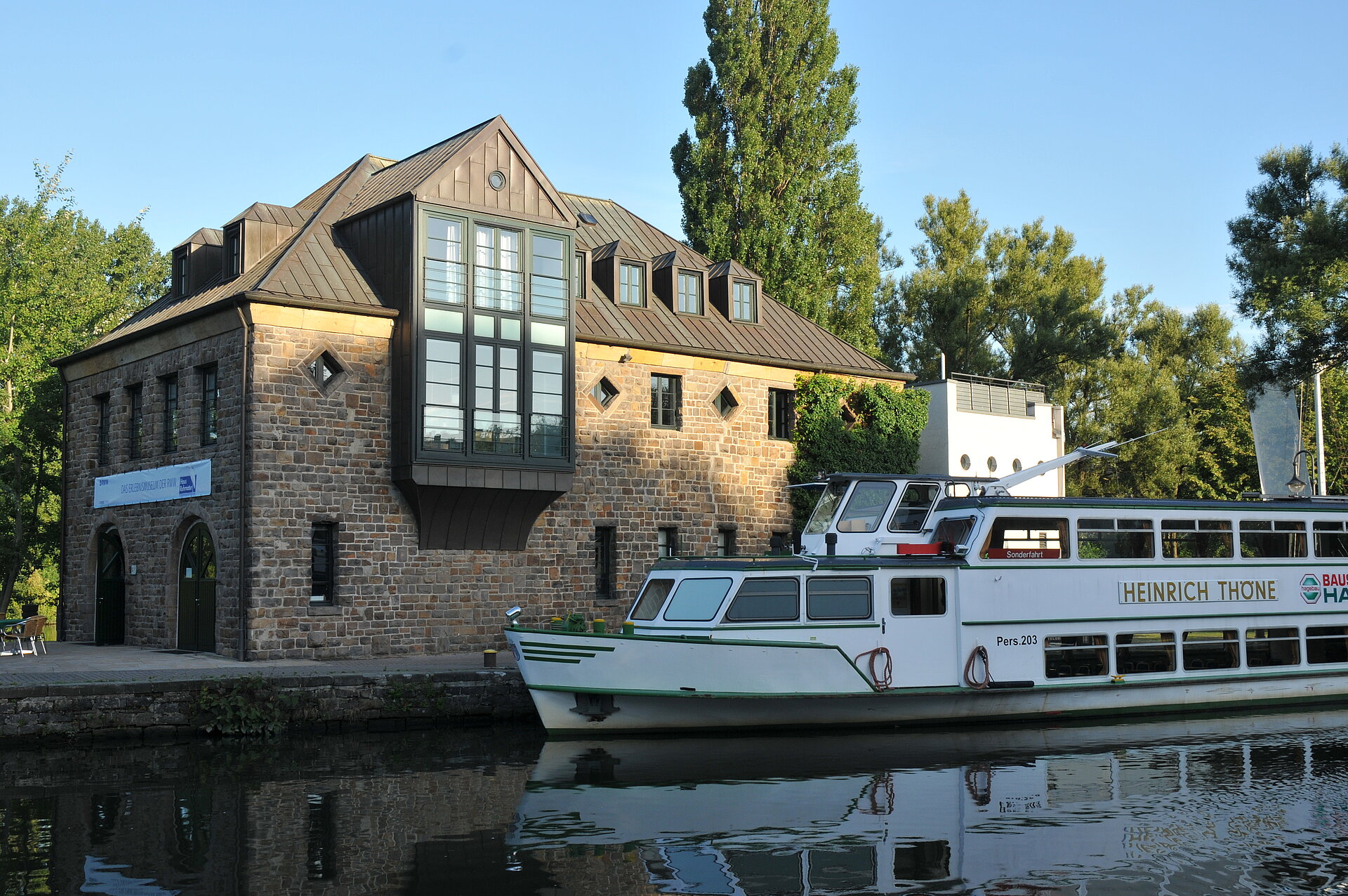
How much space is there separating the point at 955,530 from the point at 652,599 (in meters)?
4.61

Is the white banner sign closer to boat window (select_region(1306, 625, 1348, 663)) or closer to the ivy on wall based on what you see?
the ivy on wall

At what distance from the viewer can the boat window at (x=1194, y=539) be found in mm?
19359

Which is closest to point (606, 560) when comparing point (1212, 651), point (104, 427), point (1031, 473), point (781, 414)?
point (781, 414)

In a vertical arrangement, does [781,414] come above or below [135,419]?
above

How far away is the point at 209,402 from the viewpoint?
22.8 m

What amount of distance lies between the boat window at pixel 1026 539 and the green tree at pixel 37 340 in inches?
932

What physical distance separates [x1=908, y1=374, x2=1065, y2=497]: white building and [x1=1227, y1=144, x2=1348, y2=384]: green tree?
325 inches

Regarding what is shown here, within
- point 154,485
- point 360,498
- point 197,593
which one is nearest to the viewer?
point 360,498

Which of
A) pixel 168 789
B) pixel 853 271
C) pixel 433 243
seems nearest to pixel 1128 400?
pixel 853 271

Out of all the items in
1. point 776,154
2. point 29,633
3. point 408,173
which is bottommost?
point 29,633

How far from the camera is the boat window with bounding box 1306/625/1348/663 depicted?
67.4ft

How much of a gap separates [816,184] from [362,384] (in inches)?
635

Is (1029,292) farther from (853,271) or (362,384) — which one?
(362,384)

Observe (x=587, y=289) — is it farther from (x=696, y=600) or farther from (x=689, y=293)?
(x=696, y=600)
